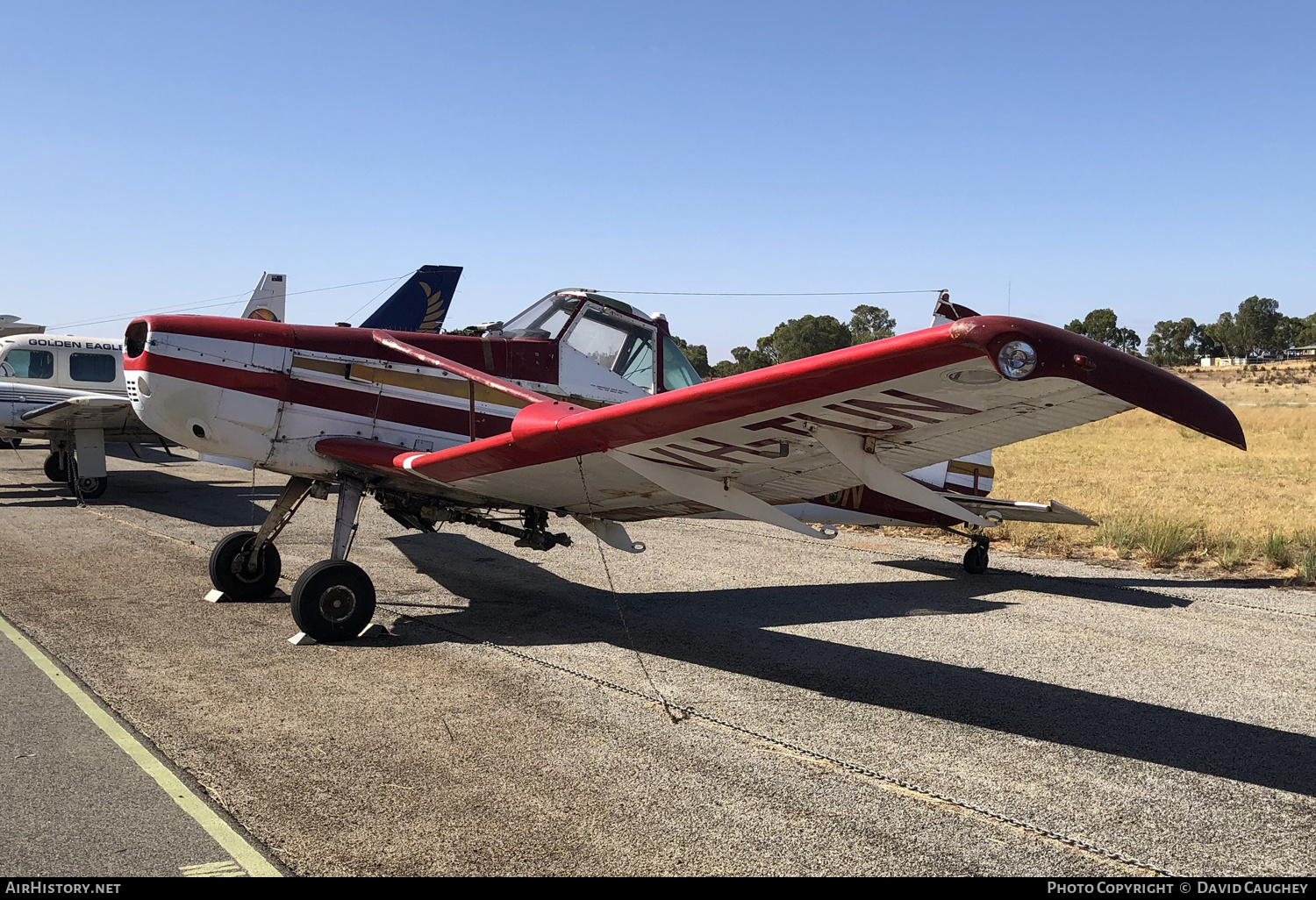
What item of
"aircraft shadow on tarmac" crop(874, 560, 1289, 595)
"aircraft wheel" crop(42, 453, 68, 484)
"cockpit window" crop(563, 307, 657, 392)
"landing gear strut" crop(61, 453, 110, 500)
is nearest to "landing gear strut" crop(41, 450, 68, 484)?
"aircraft wheel" crop(42, 453, 68, 484)

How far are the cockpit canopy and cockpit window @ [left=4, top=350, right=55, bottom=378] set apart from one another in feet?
44.0

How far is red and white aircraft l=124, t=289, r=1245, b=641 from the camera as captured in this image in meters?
3.71

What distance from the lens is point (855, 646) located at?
21.7ft

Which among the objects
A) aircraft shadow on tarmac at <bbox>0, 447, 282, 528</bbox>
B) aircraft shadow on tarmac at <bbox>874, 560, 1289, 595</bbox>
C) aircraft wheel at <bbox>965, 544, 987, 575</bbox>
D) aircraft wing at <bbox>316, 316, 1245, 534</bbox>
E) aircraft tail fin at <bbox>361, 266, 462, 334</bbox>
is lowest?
aircraft shadow on tarmac at <bbox>0, 447, 282, 528</bbox>

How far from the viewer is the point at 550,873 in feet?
10.5

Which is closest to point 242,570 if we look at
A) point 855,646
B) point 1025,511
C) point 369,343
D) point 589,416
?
point 369,343

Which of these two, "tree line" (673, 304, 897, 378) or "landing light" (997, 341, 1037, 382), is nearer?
"landing light" (997, 341, 1037, 382)

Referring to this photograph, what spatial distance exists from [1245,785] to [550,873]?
315 centimetres

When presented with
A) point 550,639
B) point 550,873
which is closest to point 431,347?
point 550,639

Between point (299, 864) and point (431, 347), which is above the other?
point (431, 347)

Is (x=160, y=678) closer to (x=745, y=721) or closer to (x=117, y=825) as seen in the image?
(x=117, y=825)

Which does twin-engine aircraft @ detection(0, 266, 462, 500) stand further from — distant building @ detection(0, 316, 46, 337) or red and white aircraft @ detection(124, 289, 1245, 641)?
distant building @ detection(0, 316, 46, 337)

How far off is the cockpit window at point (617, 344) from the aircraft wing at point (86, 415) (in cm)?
1015

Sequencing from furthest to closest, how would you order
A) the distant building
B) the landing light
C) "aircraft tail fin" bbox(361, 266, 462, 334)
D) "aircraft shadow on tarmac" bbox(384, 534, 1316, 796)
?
the distant building → "aircraft tail fin" bbox(361, 266, 462, 334) → "aircraft shadow on tarmac" bbox(384, 534, 1316, 796) → the landing light
